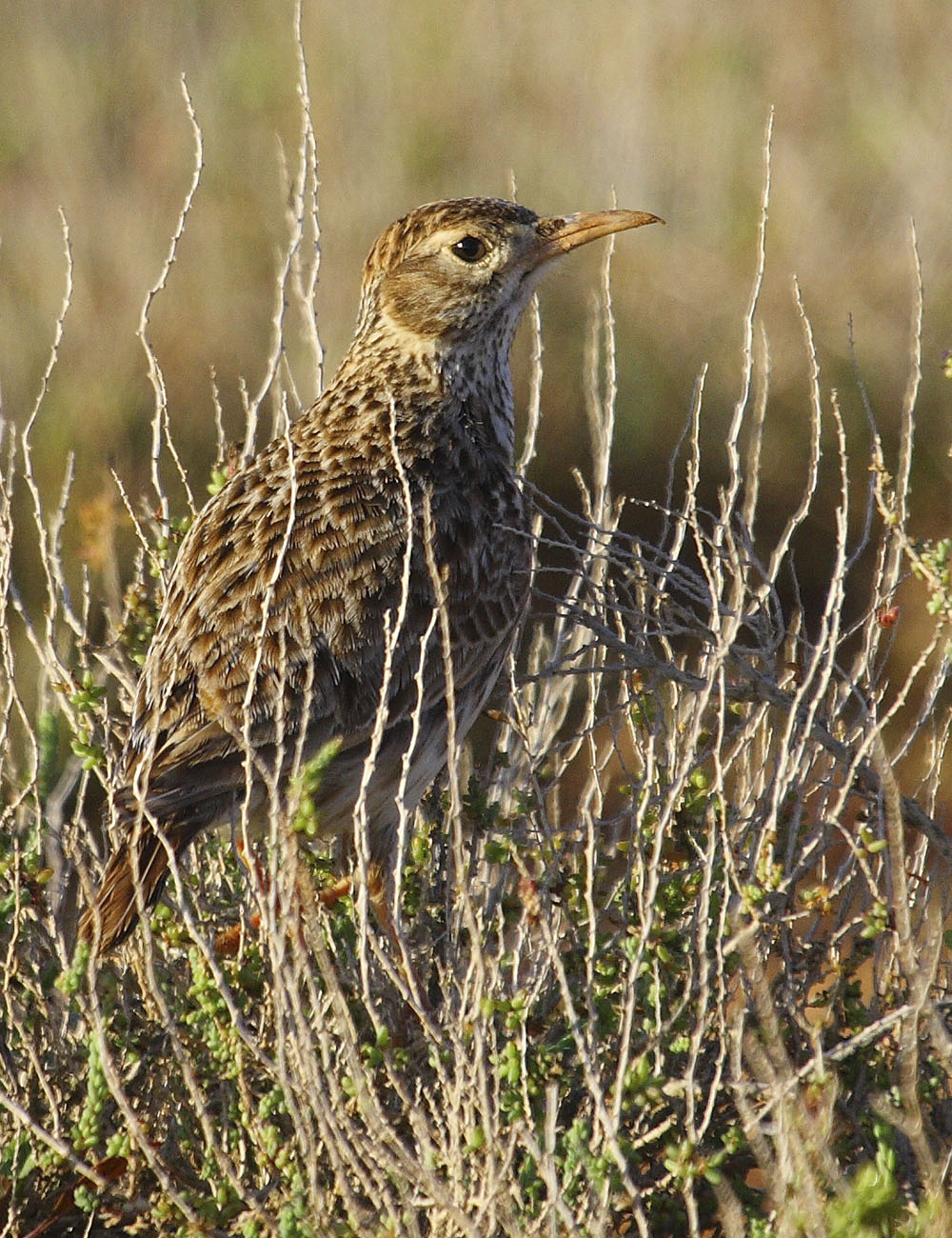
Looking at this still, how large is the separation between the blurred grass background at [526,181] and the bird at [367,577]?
268 cm

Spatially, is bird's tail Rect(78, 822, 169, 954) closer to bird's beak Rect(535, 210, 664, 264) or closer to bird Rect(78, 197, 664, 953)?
bird Rect(78, 197, 664, 953)

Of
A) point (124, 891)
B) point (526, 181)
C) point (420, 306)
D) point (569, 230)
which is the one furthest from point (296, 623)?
point (526, 181)

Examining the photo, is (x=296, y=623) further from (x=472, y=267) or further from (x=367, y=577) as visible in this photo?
(x=472, y=267)

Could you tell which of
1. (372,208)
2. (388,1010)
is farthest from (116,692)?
(372,208)

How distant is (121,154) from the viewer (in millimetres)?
9586

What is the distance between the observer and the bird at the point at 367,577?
3477 millimetres

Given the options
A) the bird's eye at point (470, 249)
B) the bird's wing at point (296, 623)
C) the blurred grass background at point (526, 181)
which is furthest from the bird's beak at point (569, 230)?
the blurred grass background at point (526, 181)

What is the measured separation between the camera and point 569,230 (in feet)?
15.0

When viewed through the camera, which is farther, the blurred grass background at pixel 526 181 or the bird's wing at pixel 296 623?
the blurred grass background at pixel 526 181

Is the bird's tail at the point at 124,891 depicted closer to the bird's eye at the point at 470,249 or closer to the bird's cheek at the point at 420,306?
the bird's cheek at the point at 420,306

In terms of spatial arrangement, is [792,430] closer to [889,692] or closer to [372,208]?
[889,692]

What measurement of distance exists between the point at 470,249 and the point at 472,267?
5 cm

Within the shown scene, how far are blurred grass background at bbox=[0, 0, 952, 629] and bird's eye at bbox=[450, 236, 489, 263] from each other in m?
2.67

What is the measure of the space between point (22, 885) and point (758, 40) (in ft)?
28.4
